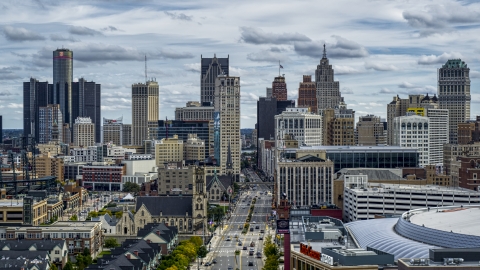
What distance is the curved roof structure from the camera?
96062 millimetres

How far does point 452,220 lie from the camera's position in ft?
385

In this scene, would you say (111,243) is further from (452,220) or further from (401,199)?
(452,220)

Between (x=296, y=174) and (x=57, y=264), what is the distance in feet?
231

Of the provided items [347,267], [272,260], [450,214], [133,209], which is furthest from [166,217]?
[347,267]

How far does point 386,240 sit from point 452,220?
16.0m

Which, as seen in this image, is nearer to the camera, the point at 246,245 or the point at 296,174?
the point at 246,245

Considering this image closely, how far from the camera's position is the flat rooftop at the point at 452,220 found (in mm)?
109125

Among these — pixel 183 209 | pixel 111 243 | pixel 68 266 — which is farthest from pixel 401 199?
pixel 68 266

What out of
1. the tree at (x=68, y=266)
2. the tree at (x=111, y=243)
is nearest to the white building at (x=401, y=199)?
the tree at (x=111, y=243)

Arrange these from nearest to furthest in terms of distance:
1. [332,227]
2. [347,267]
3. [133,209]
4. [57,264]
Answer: [347,267], [332,227], [57,264], [133,209]

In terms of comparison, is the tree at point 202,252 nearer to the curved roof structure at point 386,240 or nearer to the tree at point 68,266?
the tree at point 68,266

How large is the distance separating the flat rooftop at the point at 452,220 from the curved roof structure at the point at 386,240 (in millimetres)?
3845

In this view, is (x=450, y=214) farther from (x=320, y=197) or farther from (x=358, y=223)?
(x=320, y=197)

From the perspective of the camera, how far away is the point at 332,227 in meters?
114
